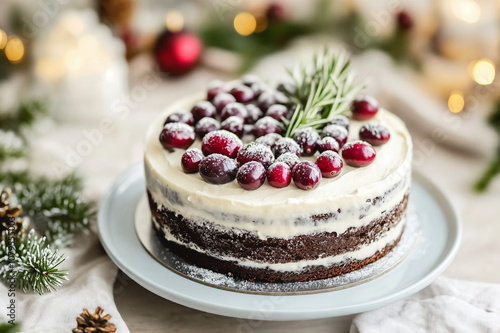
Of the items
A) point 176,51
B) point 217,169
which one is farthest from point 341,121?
point 176,51

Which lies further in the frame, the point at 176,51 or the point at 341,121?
the point at 176,51

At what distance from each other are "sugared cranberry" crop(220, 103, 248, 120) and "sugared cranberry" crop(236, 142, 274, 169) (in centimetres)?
31

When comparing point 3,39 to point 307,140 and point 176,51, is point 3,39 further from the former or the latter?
point 307,140

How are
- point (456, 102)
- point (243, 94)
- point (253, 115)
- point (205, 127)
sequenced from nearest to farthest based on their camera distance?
point (205, 127) < point (253, 115) < point (243, 94) < point (456, 102)

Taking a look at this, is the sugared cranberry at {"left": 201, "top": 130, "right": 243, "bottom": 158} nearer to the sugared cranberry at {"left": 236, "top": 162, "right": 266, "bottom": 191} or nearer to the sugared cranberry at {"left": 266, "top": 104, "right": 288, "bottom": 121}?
the sugared cranberry at {"left": 236, "top": 162, "right": 266, "bottom": 191}

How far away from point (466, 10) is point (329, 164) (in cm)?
182

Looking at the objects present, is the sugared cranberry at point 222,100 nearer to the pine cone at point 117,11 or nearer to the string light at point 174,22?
the string light at point 174,22

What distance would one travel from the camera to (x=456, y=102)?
10.7 ft

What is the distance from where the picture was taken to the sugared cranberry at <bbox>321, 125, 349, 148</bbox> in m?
2.04

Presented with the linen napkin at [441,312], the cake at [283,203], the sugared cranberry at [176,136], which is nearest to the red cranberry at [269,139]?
the cake at [283,203]

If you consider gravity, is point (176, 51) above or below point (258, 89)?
below

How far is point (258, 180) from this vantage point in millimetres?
1808

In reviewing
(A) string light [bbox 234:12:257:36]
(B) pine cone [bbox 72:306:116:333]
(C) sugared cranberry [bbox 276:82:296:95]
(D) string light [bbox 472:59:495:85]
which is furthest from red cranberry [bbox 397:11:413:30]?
(B) pine cone [bbox 72:306:116:333]

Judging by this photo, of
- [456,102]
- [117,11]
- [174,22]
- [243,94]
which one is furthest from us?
[174,22]
